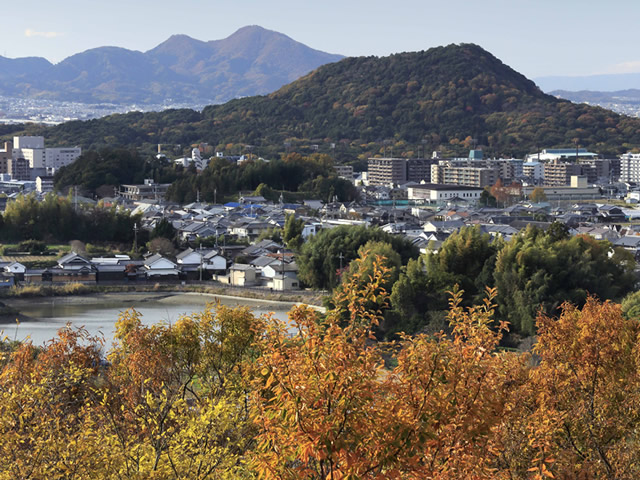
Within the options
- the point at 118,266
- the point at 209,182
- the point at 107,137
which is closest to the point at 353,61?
the point at 107,137

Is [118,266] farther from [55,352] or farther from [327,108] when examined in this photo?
[327,108]

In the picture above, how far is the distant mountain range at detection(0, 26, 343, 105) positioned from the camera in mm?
111312

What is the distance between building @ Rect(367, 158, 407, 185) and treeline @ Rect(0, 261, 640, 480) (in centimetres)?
2625

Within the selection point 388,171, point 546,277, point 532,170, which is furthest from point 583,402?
point 532,170

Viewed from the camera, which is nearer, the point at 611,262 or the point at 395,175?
the point at 611,262

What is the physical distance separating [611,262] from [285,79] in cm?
11916

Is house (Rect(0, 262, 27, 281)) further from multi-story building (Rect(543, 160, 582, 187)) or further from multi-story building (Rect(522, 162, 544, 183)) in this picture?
multi-story building (Rect(522, 162, 544, 183))

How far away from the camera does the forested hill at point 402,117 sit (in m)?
38.0

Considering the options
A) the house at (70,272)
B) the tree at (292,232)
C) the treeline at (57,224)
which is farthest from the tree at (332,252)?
the treeline at (57,224)

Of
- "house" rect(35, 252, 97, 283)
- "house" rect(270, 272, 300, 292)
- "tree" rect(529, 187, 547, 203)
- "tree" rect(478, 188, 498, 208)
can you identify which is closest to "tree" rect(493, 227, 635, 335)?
"house" rect(270, 272, 300, 292)

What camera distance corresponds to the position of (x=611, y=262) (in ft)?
36.7

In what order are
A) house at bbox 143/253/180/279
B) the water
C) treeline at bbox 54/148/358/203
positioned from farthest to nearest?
1. treeline at bbox 54/148/358/203
2. house at bbox 143/253/180/279
3. the water

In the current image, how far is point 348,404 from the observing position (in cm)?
223

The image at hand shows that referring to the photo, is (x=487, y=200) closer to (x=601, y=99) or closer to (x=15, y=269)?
(x=15, y=269)
